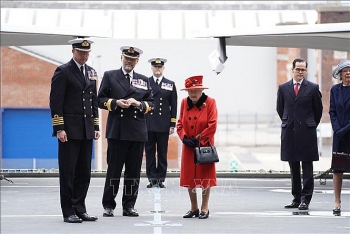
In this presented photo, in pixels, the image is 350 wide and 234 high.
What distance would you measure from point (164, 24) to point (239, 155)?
1290cm

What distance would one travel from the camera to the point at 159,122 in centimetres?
1814

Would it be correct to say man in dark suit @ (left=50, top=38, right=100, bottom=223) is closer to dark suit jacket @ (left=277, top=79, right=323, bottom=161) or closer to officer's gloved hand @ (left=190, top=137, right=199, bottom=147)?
officer's gloved hand @ (left=190, top=137, right=199, bottom=147)

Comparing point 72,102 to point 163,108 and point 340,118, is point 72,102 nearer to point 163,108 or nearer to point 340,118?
point 340,118

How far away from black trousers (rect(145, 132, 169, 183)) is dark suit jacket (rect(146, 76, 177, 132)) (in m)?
0.16

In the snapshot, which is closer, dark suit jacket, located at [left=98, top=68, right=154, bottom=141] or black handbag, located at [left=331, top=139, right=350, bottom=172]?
dark suit jacket, located at [left=98, top=68, right=154, bottom=141]

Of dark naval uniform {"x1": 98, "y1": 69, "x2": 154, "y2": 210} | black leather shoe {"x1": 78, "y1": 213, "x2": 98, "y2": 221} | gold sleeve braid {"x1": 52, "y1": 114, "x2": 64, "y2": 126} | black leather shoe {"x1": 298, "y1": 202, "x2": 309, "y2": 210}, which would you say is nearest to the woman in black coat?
black leather shoe {"x1": 298, "y1": 202, "x2": 309, "y2": 210}

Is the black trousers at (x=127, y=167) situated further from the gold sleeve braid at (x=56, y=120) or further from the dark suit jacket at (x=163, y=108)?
the dark suit jacket at (x=163, y=108)

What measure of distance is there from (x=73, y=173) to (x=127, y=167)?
998 millimetres

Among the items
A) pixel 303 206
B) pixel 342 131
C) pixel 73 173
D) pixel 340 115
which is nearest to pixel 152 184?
pixel 303 206

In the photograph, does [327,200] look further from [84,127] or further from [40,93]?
[40,93]

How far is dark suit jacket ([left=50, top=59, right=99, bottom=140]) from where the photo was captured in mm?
12375

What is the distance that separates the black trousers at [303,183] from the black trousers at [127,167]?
2.44 metres

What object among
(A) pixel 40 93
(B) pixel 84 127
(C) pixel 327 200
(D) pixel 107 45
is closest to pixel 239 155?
(D) pixel 107 45

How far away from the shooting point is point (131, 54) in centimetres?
1310
